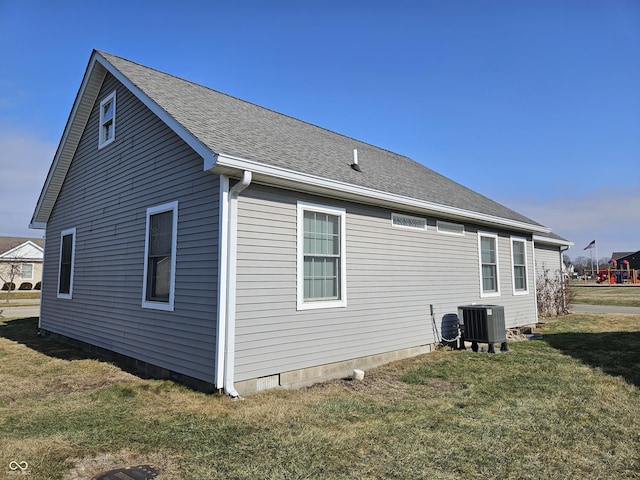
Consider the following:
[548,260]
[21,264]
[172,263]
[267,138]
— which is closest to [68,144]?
[267,138]

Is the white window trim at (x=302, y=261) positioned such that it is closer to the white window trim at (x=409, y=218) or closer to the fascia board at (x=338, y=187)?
the fascia board at (x=338, y=187)

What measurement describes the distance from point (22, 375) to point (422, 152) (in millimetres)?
17599

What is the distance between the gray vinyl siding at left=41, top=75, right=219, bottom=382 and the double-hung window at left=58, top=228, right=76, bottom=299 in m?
0.24

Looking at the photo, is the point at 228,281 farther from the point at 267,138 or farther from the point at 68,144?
the point at 68,144

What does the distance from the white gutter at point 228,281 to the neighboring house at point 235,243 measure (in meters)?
0.02

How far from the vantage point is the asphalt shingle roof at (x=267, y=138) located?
5982 millimetres

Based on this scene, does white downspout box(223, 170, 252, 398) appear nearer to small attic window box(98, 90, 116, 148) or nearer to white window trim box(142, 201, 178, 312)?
white window trim box(142, 201, 178, 312)

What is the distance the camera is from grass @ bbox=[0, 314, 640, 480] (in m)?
3.27

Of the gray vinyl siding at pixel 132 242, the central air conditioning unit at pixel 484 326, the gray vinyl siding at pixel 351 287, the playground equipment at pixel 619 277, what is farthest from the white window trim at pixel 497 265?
the playground equipment at pixel 619 277

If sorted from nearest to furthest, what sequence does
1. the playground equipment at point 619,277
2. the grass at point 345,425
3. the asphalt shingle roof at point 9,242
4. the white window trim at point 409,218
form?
the grass at point 345,425, the white window trim at point 409,218, the asphalt shingle roof at point 9,242, the playground equipment at point 619,277

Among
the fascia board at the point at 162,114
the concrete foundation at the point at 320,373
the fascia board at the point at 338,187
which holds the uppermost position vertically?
the fascia board at the point at 162,114

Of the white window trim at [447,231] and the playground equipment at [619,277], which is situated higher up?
the white window trim at [447,231]

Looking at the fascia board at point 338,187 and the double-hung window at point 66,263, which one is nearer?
the fascia board at point 338,187

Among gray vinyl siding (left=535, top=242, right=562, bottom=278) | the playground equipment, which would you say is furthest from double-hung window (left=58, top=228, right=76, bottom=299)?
the playground equipment
